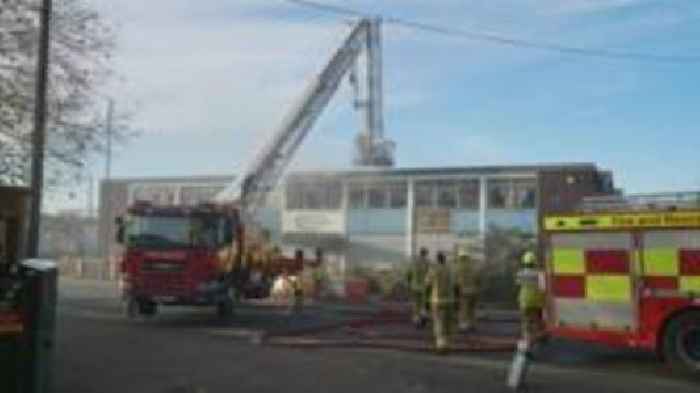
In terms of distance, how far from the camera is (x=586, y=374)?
55.7 feet

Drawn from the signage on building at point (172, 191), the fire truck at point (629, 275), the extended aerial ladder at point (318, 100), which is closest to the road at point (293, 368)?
the fire truck at point (629, 275)

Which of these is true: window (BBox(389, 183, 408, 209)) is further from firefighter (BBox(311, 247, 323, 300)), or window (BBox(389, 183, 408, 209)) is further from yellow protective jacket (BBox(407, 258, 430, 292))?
yellow protective jacket (BBox(407, 258, 430, 292))

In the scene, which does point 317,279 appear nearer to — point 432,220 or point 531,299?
point 432,220

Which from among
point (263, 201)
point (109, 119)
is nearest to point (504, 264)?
point (263, 201)

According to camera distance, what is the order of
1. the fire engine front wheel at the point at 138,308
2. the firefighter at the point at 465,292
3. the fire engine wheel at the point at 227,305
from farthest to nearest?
the fire engine wheel at the point at 227,305
the fire engine front wheel at the point at 138,308
the firefighter at the point at 465,292

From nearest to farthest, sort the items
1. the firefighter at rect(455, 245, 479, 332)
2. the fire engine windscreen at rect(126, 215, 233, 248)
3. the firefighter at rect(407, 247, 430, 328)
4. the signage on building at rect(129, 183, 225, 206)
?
the firefighter at rect(455, 245, 479, 332), the firefighter at rect(407, 247, 430, 328), the fire engine windscreen at rect(126, 215, 233, 248), the signage on building at rect(129, 183, 225, 206)

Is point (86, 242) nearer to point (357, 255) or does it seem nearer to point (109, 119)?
point (357, 255)

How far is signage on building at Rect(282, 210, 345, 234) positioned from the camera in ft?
217

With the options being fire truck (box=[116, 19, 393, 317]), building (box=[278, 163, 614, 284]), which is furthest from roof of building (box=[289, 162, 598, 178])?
fire truck (box=[116, 19, 393, 317])

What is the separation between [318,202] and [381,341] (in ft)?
152

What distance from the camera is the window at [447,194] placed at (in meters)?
63.2

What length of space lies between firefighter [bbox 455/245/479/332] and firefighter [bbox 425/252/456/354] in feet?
4.63

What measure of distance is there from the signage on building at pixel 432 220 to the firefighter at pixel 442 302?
1604 inches

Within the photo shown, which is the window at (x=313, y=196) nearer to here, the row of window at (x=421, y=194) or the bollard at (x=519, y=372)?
the row of window at (x=421, y=194)
